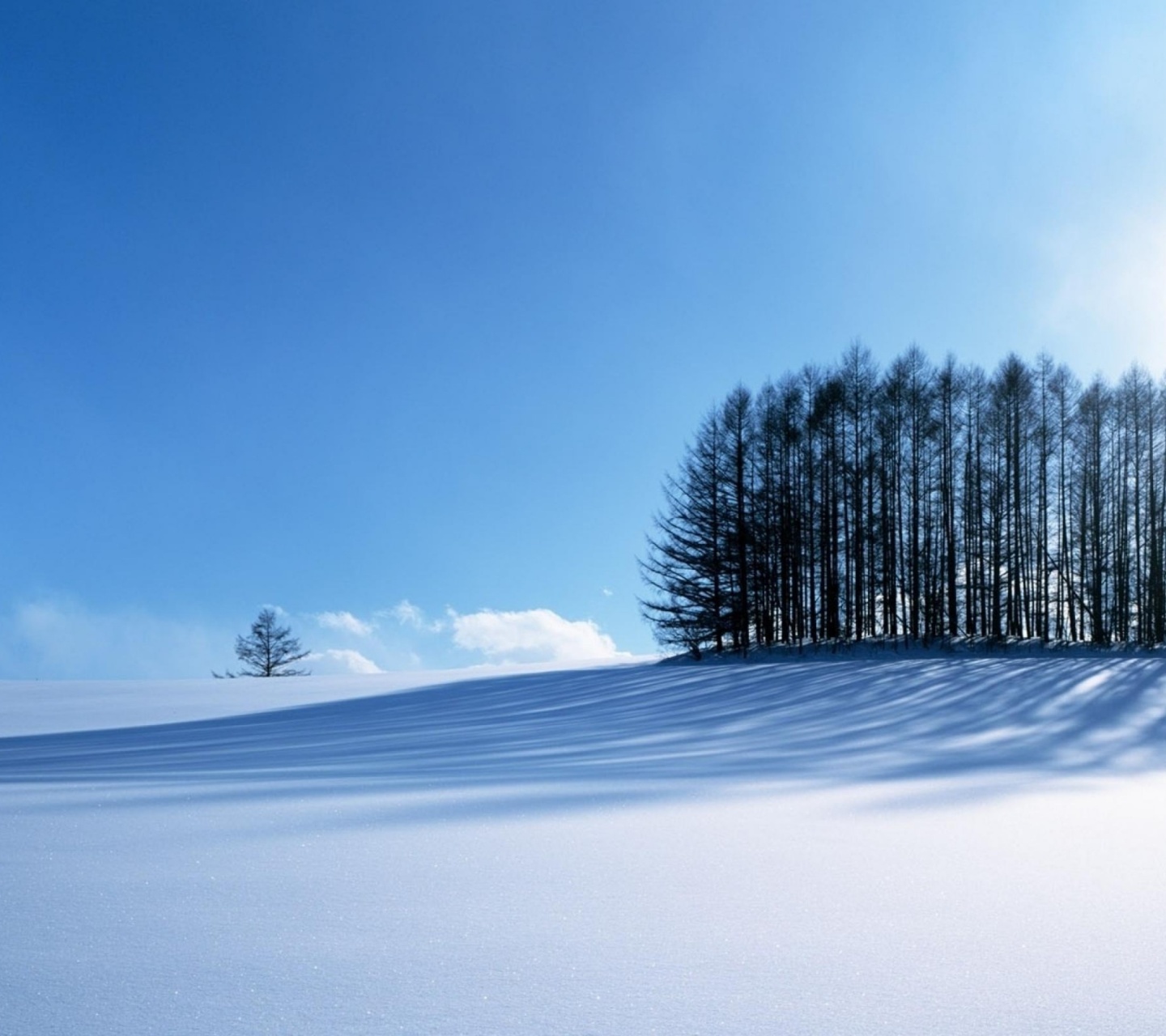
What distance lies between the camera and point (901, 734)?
20.9 feet

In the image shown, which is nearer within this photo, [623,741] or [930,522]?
[623,741]

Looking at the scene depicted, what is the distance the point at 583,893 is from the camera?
1859 millimetres

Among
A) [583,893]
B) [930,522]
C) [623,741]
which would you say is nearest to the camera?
[583,893]

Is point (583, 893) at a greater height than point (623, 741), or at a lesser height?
greater

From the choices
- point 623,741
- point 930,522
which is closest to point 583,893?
point 623,741

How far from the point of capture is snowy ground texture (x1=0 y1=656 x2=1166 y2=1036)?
1214 mm

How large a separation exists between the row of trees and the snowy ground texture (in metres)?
15.5

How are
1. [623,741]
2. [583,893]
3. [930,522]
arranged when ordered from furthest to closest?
[930,522], [623,741], [583,893]

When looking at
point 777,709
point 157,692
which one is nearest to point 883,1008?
point 777,709

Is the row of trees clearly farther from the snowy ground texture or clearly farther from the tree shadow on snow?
the snowy ground texture

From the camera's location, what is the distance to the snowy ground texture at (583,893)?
3.98 feet

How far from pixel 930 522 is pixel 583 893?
827 inches

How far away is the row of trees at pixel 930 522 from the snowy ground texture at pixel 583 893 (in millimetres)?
15488

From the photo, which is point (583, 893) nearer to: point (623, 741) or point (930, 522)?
point (623, 741)
